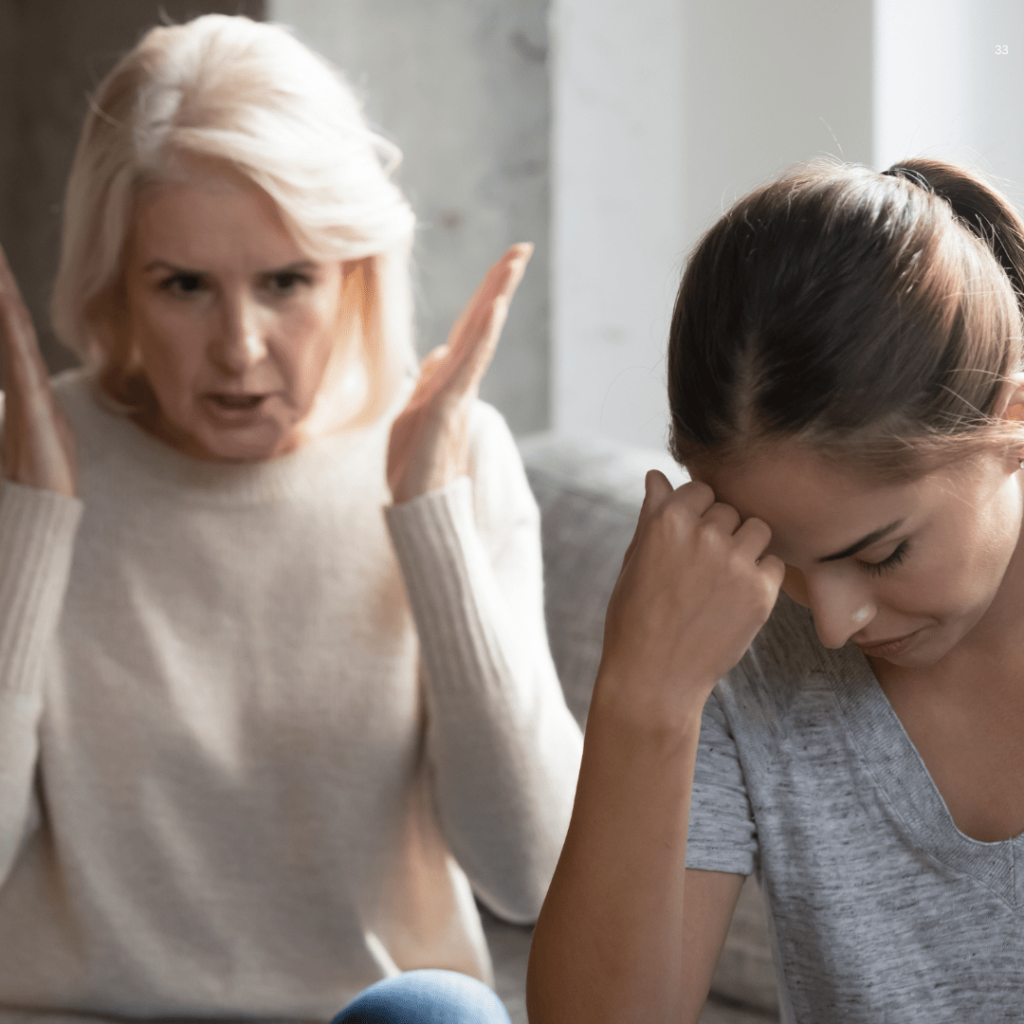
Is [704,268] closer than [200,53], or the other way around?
[704,268]

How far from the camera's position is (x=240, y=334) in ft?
3.54

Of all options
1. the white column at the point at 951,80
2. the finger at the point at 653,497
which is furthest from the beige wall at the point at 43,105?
the finger at the point at 653,497

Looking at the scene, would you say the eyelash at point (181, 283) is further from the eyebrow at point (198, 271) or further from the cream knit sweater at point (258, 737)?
the cream knit sweater at point (258, 737)

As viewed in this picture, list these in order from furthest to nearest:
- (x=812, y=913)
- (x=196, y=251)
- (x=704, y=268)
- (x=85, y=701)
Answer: (x=85, y=701) → (x=196, y=251) → (x=812, y=913) → (x=704, y=268)

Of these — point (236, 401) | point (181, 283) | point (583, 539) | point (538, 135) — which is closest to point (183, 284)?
point (181, 283)

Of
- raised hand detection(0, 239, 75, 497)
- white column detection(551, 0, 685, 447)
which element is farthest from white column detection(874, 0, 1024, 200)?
raised hand detection(0, 239, 75, 497)

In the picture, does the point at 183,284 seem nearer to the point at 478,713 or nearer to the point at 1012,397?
the point at 478,713

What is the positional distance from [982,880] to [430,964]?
60cm

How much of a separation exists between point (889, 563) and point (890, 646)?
0.28ft

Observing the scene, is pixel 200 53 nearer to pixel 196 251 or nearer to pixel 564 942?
pixel 196 251

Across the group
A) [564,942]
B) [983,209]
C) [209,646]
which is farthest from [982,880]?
[209,646]

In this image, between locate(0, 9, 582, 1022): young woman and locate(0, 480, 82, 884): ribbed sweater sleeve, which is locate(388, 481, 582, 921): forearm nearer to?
locate(0, 9, 582, 1022): young woman

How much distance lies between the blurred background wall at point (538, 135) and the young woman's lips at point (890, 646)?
3.57ft

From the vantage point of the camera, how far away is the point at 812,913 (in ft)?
2.74
